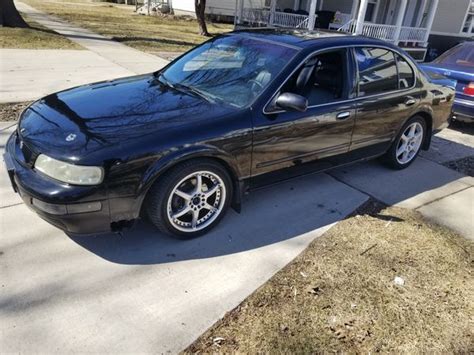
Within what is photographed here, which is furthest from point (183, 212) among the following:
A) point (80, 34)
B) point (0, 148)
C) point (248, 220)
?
point (80, 34)

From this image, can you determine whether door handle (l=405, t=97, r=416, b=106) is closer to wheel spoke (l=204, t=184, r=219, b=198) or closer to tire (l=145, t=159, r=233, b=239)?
tire (l=145, t=159, r=233, b=239)

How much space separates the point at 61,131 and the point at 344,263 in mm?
2447

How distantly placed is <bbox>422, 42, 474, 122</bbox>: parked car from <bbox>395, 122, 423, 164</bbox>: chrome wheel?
182cm

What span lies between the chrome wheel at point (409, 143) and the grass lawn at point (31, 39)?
1016cm

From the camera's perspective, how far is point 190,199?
3.31 m

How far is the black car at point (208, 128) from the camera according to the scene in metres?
2.85

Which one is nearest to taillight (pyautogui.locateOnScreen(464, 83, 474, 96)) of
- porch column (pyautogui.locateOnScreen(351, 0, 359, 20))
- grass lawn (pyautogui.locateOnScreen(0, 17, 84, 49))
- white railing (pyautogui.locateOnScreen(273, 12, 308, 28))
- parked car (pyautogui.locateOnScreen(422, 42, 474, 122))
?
parked car (pyautogui.locateOnScreen(422, 42, 474, 122))

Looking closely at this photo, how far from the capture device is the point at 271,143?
11.9ft

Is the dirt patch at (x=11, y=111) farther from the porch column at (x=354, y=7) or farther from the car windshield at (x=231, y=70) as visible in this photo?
the porch column at (x=354, y=7)

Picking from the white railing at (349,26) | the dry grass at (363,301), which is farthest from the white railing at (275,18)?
the dry grass at (363,301)

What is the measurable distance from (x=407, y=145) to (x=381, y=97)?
110cm

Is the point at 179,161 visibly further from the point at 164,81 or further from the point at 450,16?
the point at 450,16

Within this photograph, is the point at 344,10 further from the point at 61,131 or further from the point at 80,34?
the point at 61,131

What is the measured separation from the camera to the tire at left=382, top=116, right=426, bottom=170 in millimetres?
5105
